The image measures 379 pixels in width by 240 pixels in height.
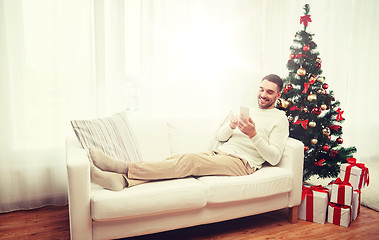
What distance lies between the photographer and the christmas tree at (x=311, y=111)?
2.61 meters

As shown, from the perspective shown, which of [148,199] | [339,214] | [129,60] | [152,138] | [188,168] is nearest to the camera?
[148,199]

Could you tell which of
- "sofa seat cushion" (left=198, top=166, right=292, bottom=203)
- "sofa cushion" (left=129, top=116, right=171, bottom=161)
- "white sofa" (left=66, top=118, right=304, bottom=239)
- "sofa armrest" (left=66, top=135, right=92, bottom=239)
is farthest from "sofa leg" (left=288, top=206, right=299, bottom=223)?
"sofa armrest" (left=66, top=135, right=92, bottom=239)

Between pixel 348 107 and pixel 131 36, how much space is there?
2.91m

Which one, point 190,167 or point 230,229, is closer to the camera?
point 190,167

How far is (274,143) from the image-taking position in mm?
2299

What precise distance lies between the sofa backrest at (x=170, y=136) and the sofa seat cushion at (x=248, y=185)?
515 mm

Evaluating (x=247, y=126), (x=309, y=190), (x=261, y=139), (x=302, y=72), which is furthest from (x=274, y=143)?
(x=302, y=72)

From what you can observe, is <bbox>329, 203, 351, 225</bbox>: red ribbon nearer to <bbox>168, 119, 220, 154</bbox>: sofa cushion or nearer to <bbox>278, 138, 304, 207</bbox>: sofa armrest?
<bbox>278, 138, 304, 207</bbox>: sofa armrest

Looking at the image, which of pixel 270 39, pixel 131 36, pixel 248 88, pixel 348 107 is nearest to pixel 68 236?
pixel 131 36

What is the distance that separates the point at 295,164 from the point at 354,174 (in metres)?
0.56

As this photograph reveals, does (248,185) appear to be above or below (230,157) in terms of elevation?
below

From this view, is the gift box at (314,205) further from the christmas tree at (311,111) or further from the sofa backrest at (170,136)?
the sofa backrest at (170,136)

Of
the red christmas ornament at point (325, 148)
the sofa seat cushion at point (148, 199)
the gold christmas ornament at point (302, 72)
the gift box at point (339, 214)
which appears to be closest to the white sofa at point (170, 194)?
the sofa seat cushion at point (148, 199)

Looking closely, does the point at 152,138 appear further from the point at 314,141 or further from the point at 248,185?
the point at 314,141
